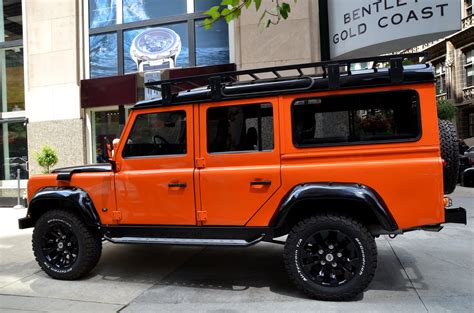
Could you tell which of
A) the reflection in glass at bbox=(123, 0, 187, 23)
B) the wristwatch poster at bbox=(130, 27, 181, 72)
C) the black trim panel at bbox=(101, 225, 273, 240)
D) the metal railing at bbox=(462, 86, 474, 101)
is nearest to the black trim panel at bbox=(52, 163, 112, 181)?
the black trim panel at bbox=(101, 225, 273, 240)

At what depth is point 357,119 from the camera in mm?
4410

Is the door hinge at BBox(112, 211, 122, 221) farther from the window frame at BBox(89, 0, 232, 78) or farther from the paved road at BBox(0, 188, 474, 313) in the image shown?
the window frame at BBox(89, 0, 232, 78)

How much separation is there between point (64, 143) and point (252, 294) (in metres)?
9.85

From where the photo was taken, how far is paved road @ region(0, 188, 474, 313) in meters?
4.36

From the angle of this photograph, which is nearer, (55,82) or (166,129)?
(166,129)

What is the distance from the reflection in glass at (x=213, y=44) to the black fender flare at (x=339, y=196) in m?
8.12

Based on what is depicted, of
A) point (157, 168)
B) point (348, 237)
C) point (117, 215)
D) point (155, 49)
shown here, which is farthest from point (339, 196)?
point (155, 49)

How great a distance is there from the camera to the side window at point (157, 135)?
16.1 feet

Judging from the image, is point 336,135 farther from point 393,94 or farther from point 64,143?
point 64,143

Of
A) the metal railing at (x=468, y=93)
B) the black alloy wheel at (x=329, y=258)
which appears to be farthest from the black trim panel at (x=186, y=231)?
the metal railing at (x=468, y=93)

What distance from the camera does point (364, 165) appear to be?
429cm

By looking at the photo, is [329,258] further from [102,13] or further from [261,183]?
[102,13]

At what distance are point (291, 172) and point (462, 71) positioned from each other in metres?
37.0

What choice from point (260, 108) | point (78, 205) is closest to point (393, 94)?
point (260, 108)
